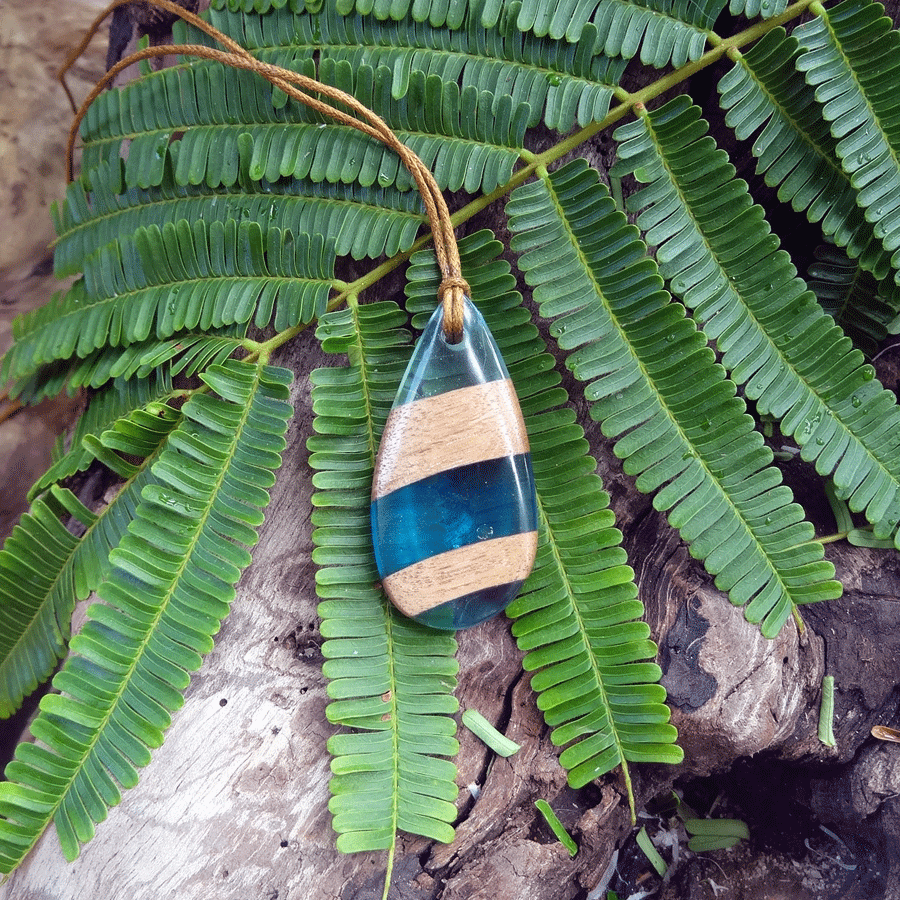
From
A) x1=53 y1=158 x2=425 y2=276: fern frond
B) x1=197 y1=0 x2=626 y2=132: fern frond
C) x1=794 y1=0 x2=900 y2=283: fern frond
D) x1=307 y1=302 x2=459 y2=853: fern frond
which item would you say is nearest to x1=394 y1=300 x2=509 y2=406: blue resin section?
x1=307 y1=302 x2=459 y2=853: fern frond

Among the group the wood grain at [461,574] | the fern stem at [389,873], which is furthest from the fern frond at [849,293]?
the fern stem at [389,873]

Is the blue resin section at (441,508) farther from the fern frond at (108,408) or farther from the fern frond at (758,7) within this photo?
the fern frond at (758,7)

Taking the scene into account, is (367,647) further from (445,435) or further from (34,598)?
(34,598)

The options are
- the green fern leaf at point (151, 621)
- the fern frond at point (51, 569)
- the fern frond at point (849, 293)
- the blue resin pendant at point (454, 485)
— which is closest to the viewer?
the green fern leaf at point (151, 621)

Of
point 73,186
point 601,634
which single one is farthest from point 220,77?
point 601,634

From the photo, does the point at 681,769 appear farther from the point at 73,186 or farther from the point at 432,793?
the point at 73,186

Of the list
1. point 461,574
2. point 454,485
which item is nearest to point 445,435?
point 454,485
